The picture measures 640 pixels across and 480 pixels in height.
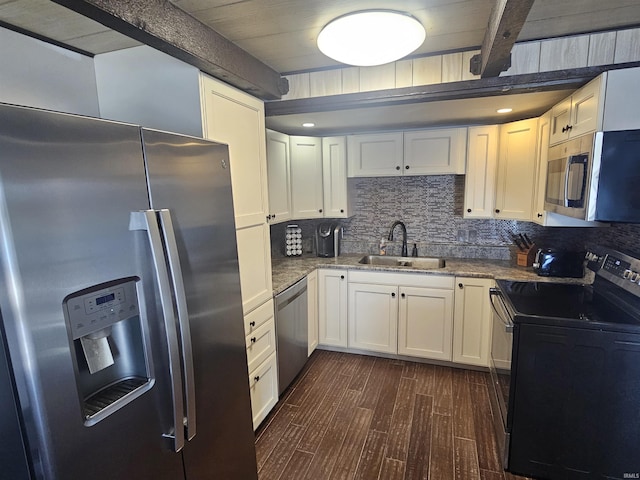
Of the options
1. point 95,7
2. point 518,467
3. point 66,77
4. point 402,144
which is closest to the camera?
point 95,7

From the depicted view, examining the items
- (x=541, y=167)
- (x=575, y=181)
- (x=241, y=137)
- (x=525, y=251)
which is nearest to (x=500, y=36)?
(x=575, y=181)

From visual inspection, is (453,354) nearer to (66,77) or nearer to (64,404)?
(64,404)

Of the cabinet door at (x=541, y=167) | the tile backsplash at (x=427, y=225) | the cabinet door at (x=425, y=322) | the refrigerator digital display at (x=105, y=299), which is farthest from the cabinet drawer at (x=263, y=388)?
the cabinet door at (x=541, y=167)

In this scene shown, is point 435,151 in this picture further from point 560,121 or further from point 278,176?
point 278,176

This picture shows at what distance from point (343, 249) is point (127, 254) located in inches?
112

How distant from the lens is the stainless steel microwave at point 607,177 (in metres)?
1.65

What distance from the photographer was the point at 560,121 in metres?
2.21

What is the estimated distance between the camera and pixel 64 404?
2.67 feet

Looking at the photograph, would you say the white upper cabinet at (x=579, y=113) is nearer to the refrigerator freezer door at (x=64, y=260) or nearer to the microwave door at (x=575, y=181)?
the microwave door at (x=575, y=181)

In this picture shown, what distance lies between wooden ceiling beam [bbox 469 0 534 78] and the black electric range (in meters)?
1.25

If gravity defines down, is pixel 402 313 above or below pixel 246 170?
below

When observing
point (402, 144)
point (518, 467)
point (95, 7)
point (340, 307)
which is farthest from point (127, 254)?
point (402, 144)

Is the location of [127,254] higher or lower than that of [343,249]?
higher

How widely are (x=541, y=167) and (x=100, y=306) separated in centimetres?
282
